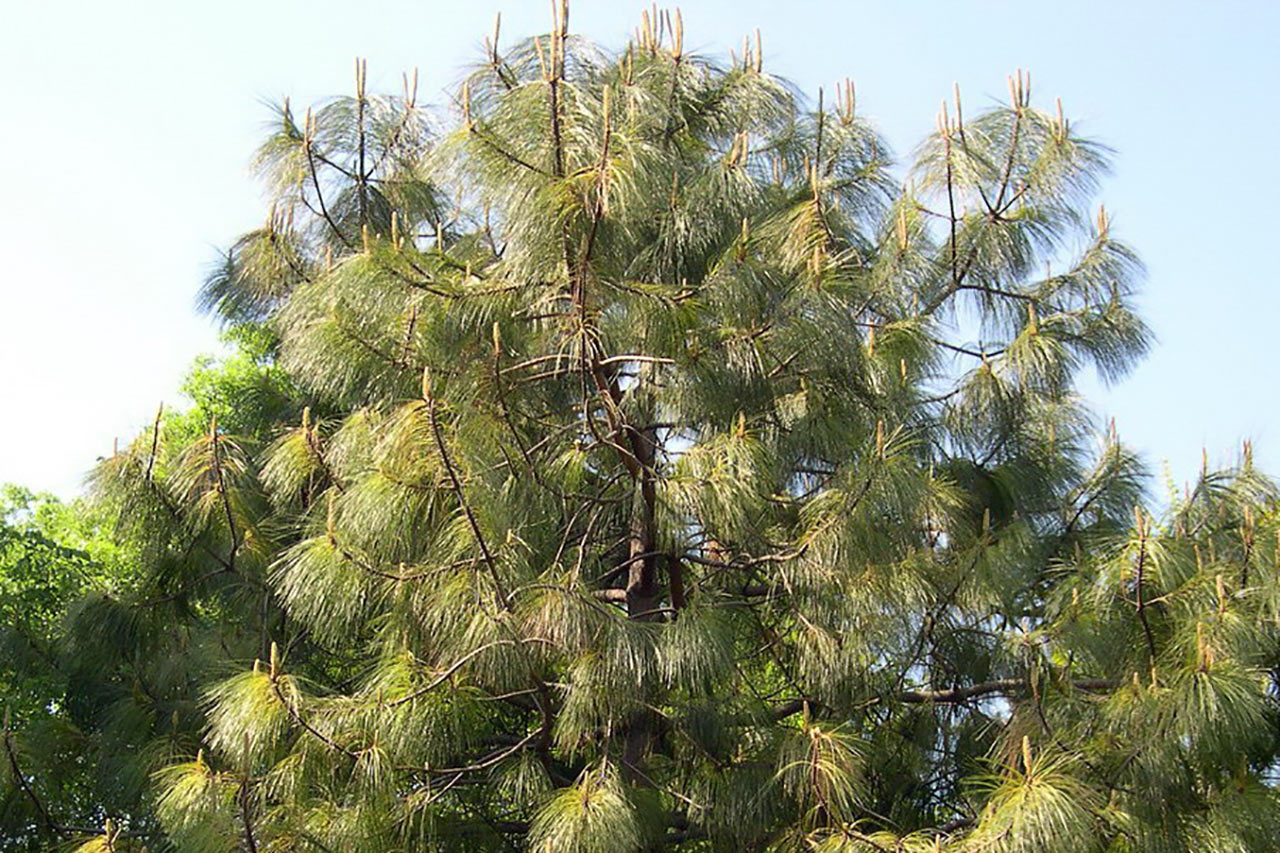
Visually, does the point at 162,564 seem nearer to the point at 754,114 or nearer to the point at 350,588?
the point at 350,588

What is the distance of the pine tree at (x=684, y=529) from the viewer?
5.52m

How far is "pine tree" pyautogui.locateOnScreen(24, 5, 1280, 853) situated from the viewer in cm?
552

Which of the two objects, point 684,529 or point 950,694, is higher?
point 684,529

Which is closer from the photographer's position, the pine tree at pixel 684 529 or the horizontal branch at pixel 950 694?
the pine tree at pixel 684 529

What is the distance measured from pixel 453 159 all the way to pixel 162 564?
8.96ft

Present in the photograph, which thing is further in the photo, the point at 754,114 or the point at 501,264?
the point at 754,114

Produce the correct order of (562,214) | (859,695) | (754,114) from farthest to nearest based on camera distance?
1. (754,114)
2. (859,695)
3. (562,214)

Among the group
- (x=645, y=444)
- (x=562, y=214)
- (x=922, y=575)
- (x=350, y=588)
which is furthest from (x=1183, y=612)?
(x=350, y=588)

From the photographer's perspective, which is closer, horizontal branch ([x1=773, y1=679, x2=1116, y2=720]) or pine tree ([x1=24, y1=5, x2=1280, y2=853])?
→ pine tree ([x1=24, y1=5, x2=1280, y2=853])

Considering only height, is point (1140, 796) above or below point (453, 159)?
below

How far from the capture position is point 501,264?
603 centimetres

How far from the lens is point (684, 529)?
6059mm

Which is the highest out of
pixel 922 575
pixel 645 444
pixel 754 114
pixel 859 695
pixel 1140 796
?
pixel 754 114

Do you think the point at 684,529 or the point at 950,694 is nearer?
the point at 684,529
